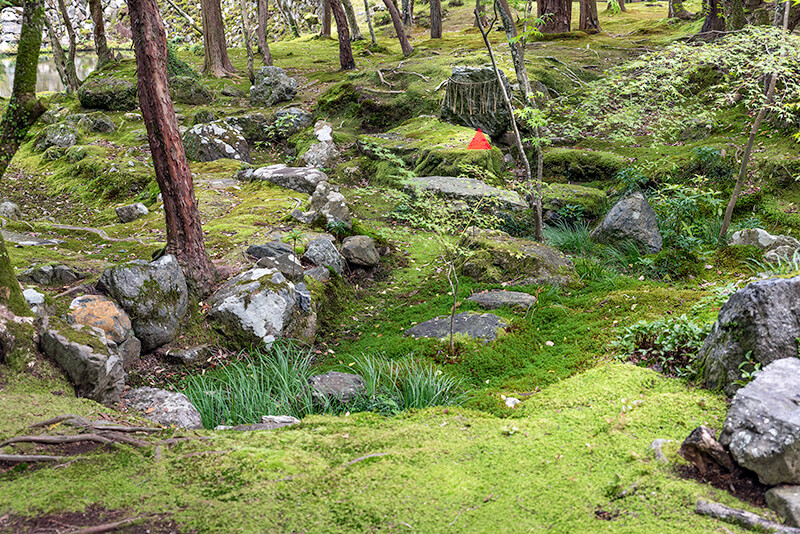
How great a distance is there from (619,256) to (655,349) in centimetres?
350

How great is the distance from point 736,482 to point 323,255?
5161 millimetres

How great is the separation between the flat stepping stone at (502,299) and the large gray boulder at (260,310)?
1.94 m

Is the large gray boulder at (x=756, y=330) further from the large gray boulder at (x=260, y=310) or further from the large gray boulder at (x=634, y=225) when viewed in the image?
the large gray boulder at (x=634, y=225)

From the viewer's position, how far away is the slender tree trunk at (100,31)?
15.7 meters

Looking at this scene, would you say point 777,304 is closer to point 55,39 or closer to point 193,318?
point 193,318

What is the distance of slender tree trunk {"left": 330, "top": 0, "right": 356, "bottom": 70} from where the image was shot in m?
16.1

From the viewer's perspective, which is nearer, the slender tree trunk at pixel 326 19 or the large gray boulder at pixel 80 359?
the large gray boulder at pixel 80 359

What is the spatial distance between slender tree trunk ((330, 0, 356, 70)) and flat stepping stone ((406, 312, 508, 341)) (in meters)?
13.9

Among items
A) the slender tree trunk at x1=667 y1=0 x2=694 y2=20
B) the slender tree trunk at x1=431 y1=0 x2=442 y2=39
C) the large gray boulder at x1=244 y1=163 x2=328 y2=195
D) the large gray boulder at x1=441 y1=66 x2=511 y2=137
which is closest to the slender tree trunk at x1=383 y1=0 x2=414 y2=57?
the slender tree trunk at x1=431 y1=0 x2=442 y2=39

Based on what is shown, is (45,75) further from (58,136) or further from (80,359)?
(80,359)

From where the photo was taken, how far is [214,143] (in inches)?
432

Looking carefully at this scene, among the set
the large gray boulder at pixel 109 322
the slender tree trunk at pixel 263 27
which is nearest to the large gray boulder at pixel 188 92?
the slender tree trunk at pixel 263 27

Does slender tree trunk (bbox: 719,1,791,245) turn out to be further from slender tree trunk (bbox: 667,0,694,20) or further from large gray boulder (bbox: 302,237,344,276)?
slender tree trunk (bbox: 667,0,694,20)

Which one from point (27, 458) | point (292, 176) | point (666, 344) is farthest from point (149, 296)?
point (292, 176)
